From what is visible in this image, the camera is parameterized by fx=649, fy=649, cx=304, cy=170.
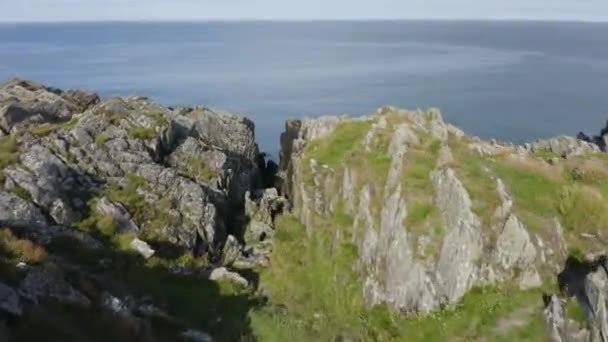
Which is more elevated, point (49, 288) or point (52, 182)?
point (49, 288)

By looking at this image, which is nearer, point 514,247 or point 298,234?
point 514,247

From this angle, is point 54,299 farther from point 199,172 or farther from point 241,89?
point 241,89

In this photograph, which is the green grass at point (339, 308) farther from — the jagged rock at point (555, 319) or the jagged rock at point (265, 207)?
the jagged rock at point (265, 207)

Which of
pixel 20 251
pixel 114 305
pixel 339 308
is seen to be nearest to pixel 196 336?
pixel 114 305

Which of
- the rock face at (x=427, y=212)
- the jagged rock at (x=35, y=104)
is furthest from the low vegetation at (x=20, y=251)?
the jagged rock at (x=35, y=104)

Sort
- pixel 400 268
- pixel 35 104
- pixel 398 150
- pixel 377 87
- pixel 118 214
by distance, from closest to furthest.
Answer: pixel 400 268
pixel 398 150
pixel 118 214
pixel 35 104
pixel 377 87

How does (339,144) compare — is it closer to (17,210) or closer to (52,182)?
(52,182)

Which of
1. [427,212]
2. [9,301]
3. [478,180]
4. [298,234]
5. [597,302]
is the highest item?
[478,180]

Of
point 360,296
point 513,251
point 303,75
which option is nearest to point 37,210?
point 360,296

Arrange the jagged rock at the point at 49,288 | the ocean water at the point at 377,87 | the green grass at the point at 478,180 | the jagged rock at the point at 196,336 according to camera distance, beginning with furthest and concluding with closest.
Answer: the ocean water at the point at 377,87 → the green grass at the point at 478,180 → the jagged rock at the point at 196,336 → the jagged rock at the point at 49,288
